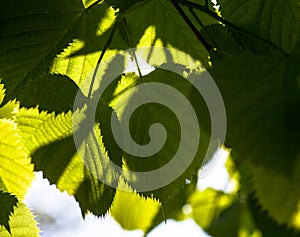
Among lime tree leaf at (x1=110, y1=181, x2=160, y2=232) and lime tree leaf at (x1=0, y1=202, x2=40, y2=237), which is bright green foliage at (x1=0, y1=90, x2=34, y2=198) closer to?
lime tree leaf at (x1=0, y1=202, x2=40, y2=237)

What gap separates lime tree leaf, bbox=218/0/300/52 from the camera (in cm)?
90

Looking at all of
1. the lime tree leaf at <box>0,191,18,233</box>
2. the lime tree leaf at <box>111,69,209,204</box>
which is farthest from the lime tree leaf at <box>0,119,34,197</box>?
the lime tree leaf at <box>111,69,209,204</box>

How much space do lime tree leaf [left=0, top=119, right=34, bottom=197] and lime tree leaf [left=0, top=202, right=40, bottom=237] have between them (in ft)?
0.22

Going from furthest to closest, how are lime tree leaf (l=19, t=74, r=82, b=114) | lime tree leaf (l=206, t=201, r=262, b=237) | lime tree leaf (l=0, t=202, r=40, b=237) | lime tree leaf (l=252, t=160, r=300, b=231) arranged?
1. lime tree leaf (l=206, t=201, r=262, b=237)
2. lime tree leaf (l=0, t=202, r=40, b=237)
3. lime tree leaf (l=19, t=74, r=82, b=114)
4. lime tree leaf (l=252, t=160, r=300, b=231)

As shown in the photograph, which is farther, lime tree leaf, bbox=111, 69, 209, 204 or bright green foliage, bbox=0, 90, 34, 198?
bright green foliage, bbox=0, 90, 34, 198

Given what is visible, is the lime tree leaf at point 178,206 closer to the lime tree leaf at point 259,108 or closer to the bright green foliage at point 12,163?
the bright green foliage at point 12,163

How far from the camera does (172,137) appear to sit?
0.96 meters

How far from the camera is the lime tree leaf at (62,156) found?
3.04 feet

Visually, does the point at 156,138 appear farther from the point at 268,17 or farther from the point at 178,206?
the point at 178,206

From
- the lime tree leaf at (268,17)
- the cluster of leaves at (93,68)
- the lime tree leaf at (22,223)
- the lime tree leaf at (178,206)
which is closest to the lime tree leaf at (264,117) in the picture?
the cluster of leaves at (93,68)

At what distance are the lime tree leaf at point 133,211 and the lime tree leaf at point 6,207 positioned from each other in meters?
0.69

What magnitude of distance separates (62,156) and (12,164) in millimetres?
209

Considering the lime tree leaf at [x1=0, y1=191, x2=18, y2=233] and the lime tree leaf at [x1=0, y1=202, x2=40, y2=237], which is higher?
the lime tree leaf at [x1=0, y1=191, x2=18, y2=233]

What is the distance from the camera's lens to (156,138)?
0.99 metres
